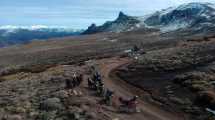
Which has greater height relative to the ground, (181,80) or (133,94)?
(181,80)

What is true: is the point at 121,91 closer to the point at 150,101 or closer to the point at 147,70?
the point at 150,101

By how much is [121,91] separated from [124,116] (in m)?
10.8

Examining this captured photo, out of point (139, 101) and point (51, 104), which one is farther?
point (139, 101)

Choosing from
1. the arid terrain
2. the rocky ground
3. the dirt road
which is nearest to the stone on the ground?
the arid terrain

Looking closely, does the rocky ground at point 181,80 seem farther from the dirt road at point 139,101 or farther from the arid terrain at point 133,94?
the dirt road at point 139,101

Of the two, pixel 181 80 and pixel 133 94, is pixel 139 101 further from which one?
pixel 181 80

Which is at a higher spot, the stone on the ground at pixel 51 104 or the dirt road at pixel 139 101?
the stone on the ground at pixel 51 104

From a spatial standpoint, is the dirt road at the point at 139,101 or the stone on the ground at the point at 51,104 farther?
the stone on the ground at the point at 51,104

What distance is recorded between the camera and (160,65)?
5928cm

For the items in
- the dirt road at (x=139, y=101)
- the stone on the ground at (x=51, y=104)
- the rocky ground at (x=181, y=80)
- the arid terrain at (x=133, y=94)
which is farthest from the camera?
the rocky ground at (x=181, y=80)

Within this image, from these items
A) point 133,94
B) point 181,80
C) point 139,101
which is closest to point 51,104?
point 139,101

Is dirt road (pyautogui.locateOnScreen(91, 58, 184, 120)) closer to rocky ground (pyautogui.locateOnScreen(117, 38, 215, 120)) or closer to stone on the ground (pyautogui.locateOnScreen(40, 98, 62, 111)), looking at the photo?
rocky ground (pyautogui.locateOnScreen(117, 38, 215, 120))

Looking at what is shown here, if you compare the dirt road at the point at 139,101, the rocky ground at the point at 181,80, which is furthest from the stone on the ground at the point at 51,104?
the rocky ground at the point at 181,80

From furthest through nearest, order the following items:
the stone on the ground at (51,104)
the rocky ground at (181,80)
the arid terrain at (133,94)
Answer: the rocky ground at (181,80), the stone on the ground at (51,104), the arid terrain at (133,94)
